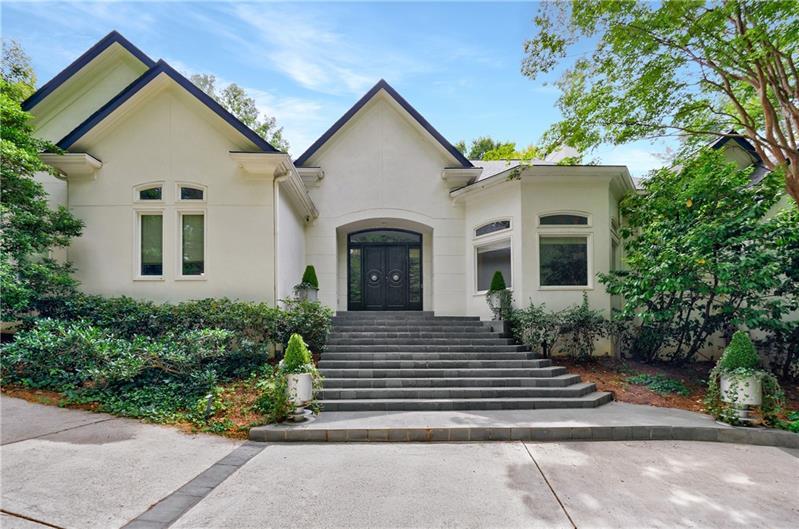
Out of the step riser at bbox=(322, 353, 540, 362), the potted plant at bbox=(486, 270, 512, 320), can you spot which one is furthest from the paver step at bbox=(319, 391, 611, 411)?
the potted plant at bbox=(486, 270, 512, 320)

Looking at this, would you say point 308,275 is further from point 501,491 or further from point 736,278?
point 736,278

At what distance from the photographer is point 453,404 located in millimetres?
6840

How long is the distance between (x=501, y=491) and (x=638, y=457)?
6.89ft

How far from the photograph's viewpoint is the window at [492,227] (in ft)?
34.7

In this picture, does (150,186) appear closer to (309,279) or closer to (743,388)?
(309,279)

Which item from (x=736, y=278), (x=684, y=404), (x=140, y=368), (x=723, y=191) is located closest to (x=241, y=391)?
(x=140, y=368)

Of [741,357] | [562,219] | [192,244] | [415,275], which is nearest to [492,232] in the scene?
[562,219]

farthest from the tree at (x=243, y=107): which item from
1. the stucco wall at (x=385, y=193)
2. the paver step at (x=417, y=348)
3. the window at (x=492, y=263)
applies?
the paver step at (x=417, y=348)

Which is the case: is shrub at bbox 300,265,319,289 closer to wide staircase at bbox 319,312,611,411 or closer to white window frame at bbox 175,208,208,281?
wide staircase at bbox 319,312,611,411

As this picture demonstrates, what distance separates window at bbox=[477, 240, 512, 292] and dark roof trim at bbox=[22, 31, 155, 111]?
985 centimetres

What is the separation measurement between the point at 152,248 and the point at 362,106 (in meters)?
6.61

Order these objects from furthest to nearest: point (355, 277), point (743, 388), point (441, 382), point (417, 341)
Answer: point (355, 277) < point (417, 341) < point (441, 382) < point (743, 388)

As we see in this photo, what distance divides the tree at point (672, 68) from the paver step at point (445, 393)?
5.11 meters

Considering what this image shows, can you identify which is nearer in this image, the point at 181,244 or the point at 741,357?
the point at 741,357
